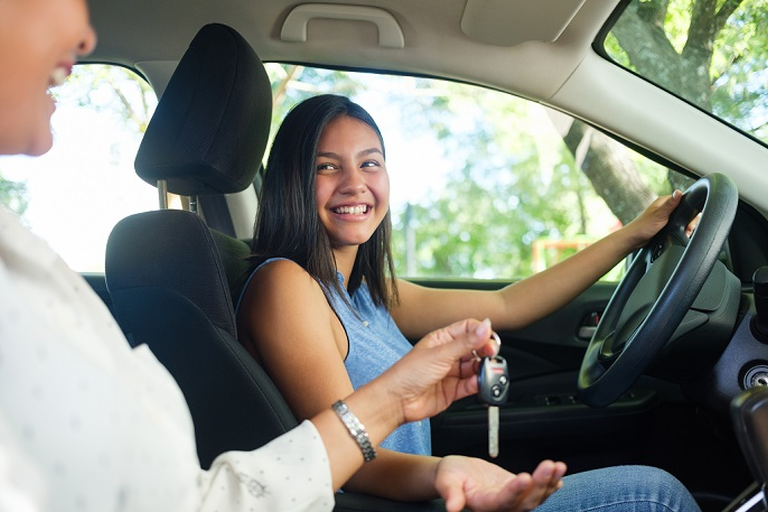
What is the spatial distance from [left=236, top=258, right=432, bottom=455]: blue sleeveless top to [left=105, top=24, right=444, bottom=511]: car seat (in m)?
0.19

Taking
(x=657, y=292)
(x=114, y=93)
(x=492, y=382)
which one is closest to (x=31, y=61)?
(x=492, y=382)

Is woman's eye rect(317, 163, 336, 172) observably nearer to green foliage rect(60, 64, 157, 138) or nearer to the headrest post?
the headrest post

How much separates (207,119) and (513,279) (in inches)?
50.6

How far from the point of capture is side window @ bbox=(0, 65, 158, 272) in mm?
2391

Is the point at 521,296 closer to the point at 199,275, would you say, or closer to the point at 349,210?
the point at 349,210

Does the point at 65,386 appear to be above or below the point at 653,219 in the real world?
below

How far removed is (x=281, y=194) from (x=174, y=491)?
98 cm

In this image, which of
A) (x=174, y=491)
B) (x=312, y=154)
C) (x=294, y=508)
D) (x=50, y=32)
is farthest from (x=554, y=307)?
(x=50, y=32)

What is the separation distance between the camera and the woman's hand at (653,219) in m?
1.85

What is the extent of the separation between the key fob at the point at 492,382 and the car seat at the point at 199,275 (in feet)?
0.90

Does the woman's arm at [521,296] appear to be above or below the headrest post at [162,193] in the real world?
below

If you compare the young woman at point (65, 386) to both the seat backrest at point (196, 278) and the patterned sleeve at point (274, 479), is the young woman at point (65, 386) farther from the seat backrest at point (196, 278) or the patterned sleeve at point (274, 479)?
the seat backrest at point (196, 278)

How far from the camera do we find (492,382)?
3.57 ft

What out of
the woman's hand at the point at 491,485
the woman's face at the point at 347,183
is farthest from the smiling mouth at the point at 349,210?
the woman's hand at the point at 491,485
